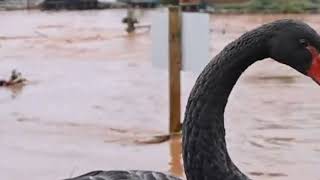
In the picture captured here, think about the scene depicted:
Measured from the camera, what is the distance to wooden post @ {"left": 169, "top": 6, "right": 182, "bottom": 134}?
7.25 meters

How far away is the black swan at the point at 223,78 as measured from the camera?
9.80 feet

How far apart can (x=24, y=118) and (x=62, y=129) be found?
0.94m

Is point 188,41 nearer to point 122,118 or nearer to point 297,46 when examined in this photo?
point 122,118

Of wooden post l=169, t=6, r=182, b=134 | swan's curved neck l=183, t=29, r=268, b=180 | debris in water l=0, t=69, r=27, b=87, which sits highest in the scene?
swan's curved neck l=183, t=29, r=268, b=180

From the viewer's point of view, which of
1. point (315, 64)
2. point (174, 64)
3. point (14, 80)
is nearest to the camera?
point (315, 64)

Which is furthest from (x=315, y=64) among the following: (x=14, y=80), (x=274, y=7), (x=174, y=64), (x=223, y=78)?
(x=274, y=7)

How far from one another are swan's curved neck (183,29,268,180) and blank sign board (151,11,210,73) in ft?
11.2

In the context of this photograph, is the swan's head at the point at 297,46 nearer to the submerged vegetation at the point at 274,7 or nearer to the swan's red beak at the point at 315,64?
the swan's red beak at the point at 315,64

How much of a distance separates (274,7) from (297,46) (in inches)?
1108

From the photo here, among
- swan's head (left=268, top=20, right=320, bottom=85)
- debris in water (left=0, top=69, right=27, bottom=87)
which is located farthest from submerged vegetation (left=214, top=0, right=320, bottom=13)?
swan's head (left=268, top=20, right=320, bottom=85)

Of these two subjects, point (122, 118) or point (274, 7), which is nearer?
point (122, 118)

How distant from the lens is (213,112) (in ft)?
9.94

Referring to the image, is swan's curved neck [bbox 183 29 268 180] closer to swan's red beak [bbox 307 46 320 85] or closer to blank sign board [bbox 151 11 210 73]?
swan's red beak [bbox 307 46 320 85]

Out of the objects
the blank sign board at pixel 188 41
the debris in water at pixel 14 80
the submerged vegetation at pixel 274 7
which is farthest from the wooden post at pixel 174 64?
the submerged vegetation at pixel 274 7
